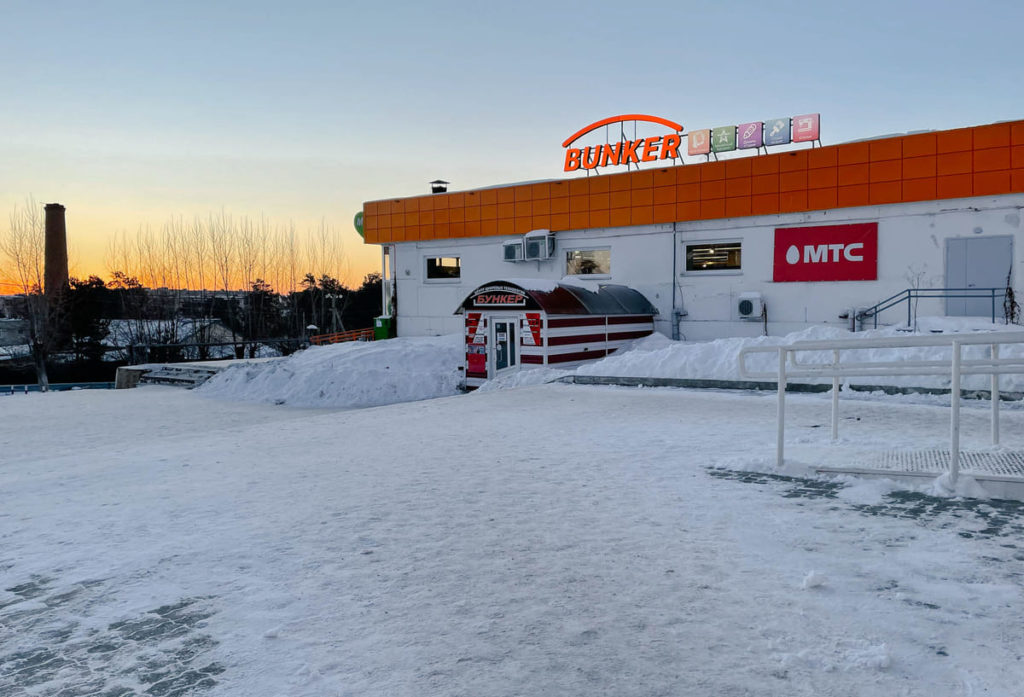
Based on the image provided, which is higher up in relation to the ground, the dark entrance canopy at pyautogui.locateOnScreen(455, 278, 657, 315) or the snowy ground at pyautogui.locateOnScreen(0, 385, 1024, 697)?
the dark entrance canopy at pyautogui.locateOnScreen(455, 278, 657, 315)

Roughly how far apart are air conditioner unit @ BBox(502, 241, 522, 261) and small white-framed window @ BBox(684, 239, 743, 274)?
602 cm

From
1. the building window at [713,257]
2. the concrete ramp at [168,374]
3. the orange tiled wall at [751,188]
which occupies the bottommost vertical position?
the concrete ramp at [168,374]

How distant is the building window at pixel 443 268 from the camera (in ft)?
94.4

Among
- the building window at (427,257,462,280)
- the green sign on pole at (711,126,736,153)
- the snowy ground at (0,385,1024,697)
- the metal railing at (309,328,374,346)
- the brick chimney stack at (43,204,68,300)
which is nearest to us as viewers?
the snowy ground at (0,385,1024,697)

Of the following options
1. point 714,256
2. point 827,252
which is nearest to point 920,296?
point 827,252

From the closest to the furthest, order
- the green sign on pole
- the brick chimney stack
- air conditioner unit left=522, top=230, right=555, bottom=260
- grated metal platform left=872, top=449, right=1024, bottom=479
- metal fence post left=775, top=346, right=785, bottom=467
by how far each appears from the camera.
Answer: grated metal platform left=872, top=449, right=1024, bottom=479, metal fence post left=775, top=346, right=785, bottom=467, the green sign on pole, air conditioner unit left=522, top=230, right=555, bottom=260, the brick chimney stack

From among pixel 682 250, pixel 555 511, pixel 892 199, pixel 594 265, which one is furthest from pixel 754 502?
pixel 594 265

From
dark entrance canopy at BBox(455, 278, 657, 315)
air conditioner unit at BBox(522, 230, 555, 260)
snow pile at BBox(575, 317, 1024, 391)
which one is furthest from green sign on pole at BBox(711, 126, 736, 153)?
snow pile at BBox(575, 317, 1024, 391)

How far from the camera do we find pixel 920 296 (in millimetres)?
19000

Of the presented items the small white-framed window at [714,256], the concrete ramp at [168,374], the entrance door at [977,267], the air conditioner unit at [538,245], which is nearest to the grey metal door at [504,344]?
the air conditioner unit at [538,245]

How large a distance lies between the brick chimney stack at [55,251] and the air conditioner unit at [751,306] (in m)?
43.0

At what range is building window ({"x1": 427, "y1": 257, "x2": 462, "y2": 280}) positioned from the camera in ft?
94.4

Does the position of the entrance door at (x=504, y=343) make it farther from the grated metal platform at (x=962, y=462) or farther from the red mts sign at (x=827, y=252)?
the grated metal platform at (x=962, y=462)

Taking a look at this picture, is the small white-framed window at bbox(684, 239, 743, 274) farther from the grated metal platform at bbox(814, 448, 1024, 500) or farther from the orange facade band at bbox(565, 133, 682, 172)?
the grated metal platform at bbox(814, 448, 1024, 500)
